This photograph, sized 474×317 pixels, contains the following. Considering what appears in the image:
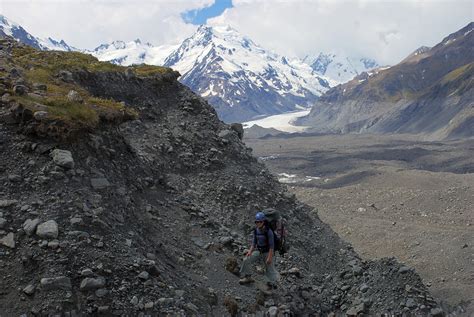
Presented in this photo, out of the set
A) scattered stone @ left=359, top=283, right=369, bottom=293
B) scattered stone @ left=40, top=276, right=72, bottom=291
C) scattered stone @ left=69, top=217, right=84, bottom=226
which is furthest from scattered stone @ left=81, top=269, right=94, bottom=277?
scattered stone @ left=359, top=283, right=369, bottom=293

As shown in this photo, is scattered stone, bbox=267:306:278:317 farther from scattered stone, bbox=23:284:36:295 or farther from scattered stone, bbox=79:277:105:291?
scattered stone, bbox=23:284:36:295

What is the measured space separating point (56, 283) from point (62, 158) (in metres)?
3.96

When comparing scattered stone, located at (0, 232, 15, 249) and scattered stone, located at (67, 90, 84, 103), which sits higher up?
scattered stone, located at (67, 90, 84, 103)

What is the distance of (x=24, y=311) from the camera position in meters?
11.6

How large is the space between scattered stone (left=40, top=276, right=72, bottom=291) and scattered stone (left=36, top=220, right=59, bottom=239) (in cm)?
118

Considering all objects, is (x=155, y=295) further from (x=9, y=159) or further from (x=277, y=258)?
(x=277, y=258)

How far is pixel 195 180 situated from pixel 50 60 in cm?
913

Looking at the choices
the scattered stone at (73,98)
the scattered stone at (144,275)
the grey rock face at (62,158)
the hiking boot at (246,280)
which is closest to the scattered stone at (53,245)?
the scattered stone at (144,275)

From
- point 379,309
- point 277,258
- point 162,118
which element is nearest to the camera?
point 379,309

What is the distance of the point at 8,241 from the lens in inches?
496

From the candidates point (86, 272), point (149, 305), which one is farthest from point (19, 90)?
point (149, 305)

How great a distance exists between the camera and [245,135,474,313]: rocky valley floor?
43406mm

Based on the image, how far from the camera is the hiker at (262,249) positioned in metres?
16.6

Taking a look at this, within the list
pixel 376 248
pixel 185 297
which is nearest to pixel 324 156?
pixel 376 248
